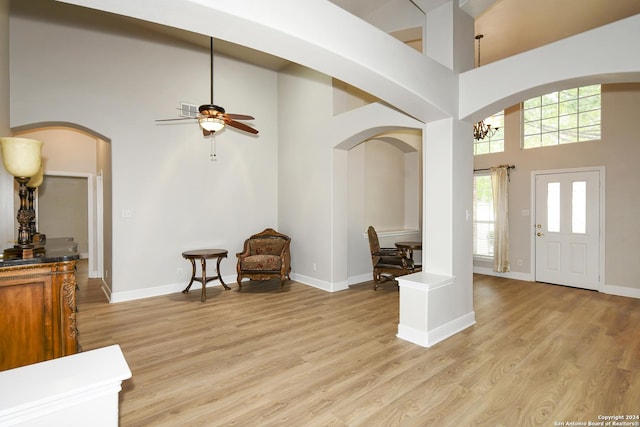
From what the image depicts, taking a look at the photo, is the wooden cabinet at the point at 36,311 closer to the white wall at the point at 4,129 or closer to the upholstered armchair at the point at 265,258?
the white wall at the point at 4,129

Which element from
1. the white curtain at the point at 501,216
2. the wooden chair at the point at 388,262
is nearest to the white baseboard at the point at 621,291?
the white curtain at the point at 501,216

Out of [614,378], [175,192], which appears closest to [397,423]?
[614,378]

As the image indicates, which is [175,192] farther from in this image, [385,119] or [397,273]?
[397,273]

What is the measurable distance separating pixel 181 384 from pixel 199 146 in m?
3.99

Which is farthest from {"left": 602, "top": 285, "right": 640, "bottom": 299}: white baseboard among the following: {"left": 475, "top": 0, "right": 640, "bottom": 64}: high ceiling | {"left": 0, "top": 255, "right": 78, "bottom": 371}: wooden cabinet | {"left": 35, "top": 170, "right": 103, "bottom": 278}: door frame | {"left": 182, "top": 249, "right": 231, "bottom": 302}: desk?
{"left": 35, "top": 170, "right": 103, "bottom": 278}: door frame

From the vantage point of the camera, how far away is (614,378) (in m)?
2.70

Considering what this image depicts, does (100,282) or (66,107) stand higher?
(66,107)

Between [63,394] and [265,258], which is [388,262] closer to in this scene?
[265,258]

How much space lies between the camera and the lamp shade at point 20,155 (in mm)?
2223

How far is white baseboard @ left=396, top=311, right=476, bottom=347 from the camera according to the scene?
11.0ft

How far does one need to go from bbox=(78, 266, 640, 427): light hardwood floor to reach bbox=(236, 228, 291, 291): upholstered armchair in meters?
0.63

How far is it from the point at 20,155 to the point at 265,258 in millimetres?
3681

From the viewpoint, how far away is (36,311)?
2.14 m

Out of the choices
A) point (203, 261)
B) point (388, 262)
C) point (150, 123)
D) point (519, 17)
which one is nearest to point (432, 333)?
point (388, 262)
